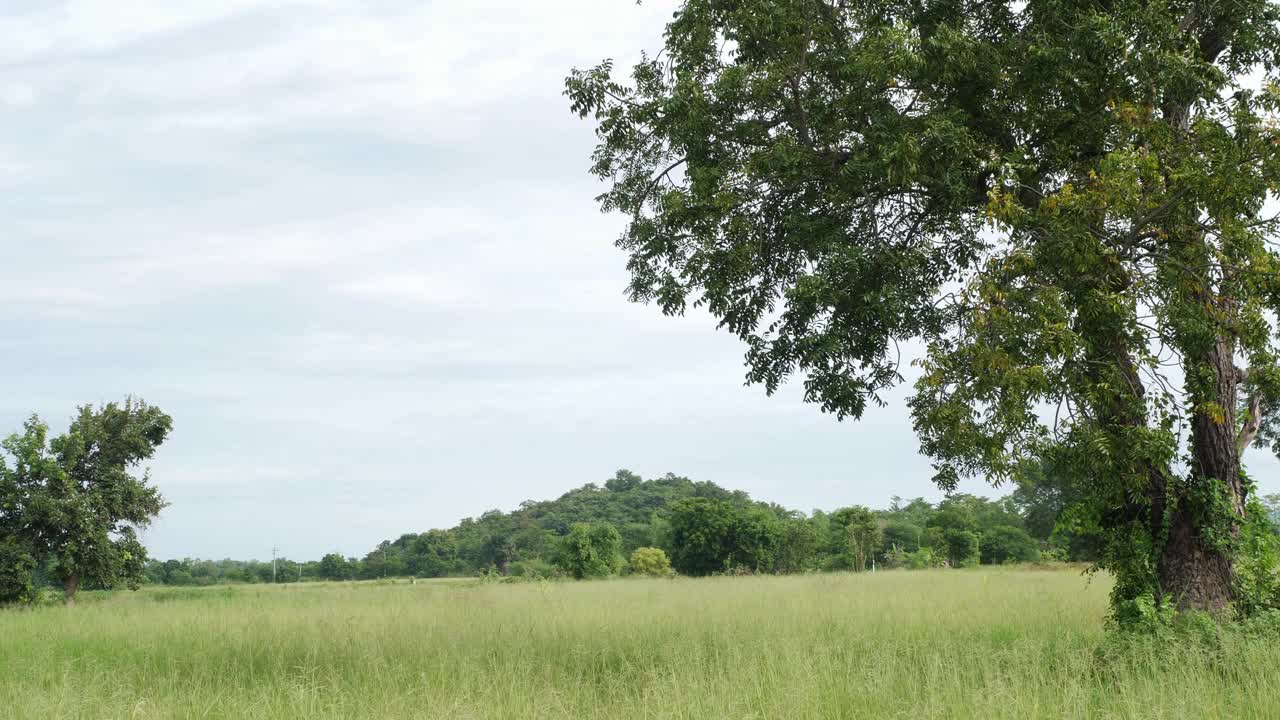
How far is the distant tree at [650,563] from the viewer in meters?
46.2

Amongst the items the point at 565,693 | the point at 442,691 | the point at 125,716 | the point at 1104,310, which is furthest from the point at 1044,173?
the point at 125,716

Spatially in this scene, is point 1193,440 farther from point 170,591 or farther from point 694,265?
point 170,591

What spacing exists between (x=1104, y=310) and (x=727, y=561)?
113ft

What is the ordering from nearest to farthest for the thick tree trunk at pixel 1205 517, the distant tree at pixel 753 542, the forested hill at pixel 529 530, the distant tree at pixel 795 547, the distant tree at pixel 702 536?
the thick tree trunk at pixel 1205 517 → the distant tree at pixel 753 542 → the distant tree at pixel 702 536 → the distant tree at pixel 795 547 → the forested hill at pixel 529 530

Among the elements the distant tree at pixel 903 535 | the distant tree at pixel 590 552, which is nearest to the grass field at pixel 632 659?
the distant tree at pixel 590 552

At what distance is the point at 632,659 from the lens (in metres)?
12.0

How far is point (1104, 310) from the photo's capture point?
945 cm

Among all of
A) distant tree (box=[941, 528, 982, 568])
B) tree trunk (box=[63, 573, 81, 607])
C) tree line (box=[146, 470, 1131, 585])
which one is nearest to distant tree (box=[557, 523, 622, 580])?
tree line (box=[146, 470, 1131, 585])

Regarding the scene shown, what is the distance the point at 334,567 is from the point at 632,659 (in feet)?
257

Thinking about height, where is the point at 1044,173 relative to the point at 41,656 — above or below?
above

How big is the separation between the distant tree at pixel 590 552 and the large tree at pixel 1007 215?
35121mm

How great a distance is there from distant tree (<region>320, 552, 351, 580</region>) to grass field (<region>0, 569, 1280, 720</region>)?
61370 millimetres

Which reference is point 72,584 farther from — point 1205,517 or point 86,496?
point 1205,517

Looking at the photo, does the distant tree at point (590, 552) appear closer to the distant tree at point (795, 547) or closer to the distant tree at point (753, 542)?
the distant tree at point (753, 542)
